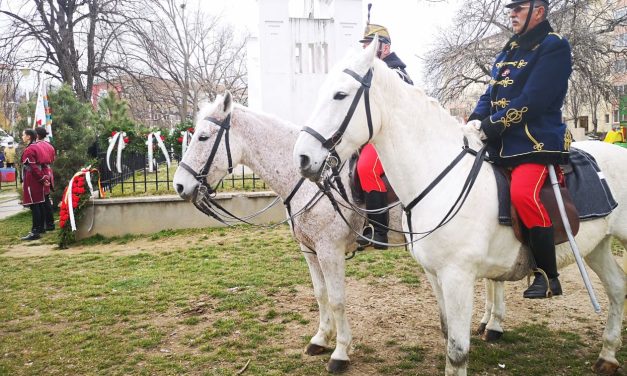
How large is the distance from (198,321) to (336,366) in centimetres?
204

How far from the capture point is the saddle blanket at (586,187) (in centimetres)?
318

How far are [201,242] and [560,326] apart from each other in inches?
266

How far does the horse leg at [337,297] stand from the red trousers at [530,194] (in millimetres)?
1577

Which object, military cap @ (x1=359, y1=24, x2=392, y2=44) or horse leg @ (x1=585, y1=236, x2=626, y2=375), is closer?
horse leg @ (x1=585, y1=236, x2=626, y2=375)

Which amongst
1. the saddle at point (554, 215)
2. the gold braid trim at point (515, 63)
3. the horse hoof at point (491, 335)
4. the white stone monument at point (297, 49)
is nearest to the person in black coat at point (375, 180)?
the gold braid trim at point (515, 63)

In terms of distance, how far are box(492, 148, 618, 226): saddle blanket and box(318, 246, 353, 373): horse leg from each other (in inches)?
60.0

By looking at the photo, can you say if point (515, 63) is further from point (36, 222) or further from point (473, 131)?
point (36, 222)

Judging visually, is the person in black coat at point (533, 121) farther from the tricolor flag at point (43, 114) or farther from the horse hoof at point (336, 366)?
the tricolor flag at point (43, 114)

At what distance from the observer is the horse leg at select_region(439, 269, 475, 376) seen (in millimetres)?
2861

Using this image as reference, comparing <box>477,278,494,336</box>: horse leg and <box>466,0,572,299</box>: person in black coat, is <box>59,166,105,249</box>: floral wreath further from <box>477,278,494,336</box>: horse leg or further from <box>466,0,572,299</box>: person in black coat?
<box>466,0,572,299</box>: person in black coat

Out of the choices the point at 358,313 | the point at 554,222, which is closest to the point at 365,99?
the point at 554,222

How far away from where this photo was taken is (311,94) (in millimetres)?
18141

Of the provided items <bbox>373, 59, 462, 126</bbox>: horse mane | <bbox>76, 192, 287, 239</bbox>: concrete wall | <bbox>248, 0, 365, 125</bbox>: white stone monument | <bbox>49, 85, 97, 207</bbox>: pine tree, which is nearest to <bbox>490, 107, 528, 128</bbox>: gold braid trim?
<bbox>373, 59, 462, 126</bbox>: horse mane

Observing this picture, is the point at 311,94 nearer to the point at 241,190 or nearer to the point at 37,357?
the point at 241,190
